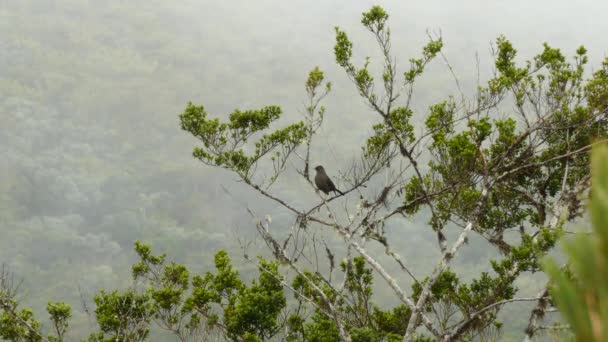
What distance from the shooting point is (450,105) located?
9492 millimetres

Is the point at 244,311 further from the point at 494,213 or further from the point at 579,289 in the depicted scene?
A: the point at 579,289

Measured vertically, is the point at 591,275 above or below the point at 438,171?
below

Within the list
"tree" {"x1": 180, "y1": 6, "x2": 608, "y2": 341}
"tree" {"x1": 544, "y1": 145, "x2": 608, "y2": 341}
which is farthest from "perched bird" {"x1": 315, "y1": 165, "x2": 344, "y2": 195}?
"tree" {"x1": 544, "y1": 145, "x2": 608, "y2": 341}

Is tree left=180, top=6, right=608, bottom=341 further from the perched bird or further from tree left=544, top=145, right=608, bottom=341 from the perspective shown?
tree left=544, top=145, right=608, bottom=341

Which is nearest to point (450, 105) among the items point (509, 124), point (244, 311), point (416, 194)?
point (509, 124)

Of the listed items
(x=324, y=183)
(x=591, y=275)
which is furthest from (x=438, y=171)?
(x=591, y=275)

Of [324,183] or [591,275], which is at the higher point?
[324,183]

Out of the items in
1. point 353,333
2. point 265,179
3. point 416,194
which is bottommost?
point 353,333

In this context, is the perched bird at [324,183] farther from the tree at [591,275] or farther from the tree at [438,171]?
the tree at [591,275]

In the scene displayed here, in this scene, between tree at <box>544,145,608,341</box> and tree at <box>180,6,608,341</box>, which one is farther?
tree at <box>180,6,608,341</box>

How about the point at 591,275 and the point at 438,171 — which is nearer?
the point at 591,275

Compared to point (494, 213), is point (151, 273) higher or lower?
lower

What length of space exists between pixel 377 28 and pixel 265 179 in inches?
126

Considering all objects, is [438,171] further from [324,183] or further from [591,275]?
[591,275]
